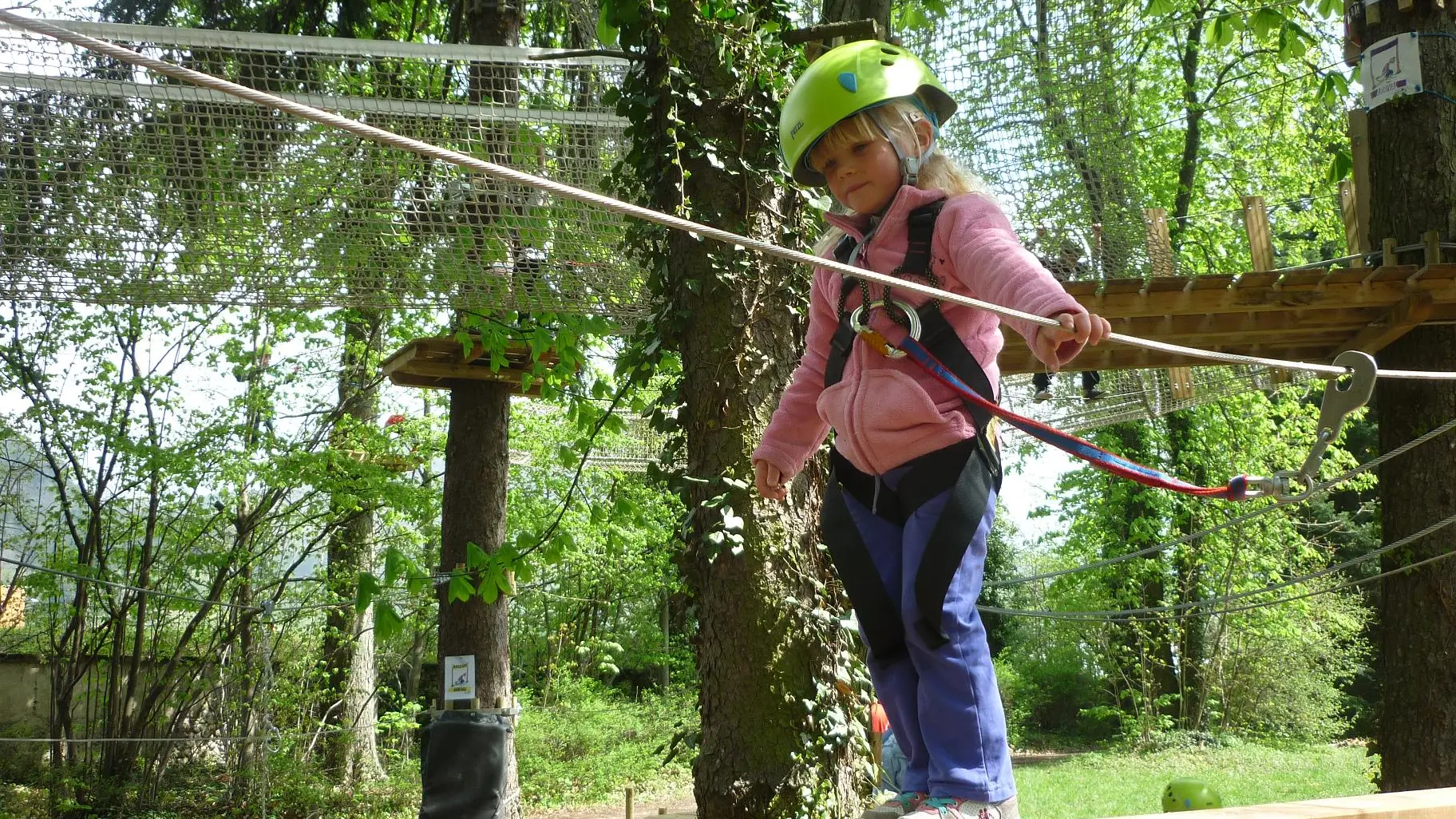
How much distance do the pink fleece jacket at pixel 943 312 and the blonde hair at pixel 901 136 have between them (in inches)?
3.4

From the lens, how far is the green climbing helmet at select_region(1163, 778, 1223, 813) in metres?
6.34

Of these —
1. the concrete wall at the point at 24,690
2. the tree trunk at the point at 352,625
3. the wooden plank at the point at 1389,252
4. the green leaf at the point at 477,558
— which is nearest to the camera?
the green leaf at the point at 477,558

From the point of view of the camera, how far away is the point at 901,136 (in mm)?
2180

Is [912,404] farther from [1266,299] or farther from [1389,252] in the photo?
[1389,252]

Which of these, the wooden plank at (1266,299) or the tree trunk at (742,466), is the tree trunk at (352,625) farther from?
the tree trunk at (742,466)

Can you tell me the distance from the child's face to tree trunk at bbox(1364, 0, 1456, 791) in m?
4.11

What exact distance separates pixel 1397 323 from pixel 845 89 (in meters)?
3.93

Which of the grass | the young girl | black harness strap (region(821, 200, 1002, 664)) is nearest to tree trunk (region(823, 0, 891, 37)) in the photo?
the young girl

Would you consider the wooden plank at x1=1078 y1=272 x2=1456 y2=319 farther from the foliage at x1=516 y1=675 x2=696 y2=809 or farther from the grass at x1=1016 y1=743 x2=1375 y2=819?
the foliage at x1=516 y1=675 x2=696 y2=809

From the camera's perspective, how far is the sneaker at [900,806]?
1.89m

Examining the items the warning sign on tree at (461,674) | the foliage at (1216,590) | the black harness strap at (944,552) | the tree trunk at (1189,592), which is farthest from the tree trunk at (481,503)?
the tree trunk at (1189,592)

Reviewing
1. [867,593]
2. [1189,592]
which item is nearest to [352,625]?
[867,593]

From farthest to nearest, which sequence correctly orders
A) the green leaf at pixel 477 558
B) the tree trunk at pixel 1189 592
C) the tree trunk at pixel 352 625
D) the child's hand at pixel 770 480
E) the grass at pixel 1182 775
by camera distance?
the tree trunk at pixel 1189 592 < the grass at pixel 1182 775 < the tree trunk at pixel 352 625 < the green leaf at pixel 477 558 < the child's hand at pixel 770 480

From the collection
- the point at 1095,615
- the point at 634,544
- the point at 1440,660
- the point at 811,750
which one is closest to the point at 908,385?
the point at 811,750
